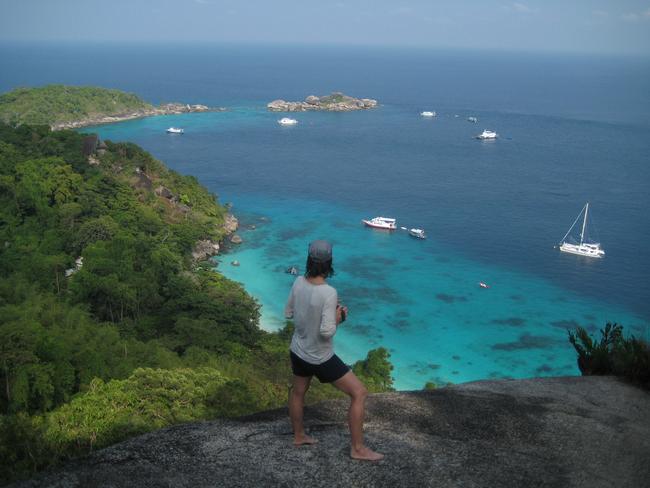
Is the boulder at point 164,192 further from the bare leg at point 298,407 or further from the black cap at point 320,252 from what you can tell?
the black cap at point 320,252

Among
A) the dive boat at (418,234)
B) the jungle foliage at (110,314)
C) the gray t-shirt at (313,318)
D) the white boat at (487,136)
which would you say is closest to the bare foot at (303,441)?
the gray t-shirt at (313,318)

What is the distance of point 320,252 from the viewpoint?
4152 mm

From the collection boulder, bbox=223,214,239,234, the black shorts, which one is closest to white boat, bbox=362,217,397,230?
boulder, bbox=223,214,239,234

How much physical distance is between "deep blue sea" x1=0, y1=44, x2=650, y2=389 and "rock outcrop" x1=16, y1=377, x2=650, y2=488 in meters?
16.5

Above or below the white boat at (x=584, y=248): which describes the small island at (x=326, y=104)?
above

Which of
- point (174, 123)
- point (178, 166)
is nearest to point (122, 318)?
point (178, 166)

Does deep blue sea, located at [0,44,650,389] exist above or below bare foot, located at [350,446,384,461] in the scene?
below

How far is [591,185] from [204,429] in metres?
51.3

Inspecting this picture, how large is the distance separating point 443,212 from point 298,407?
3970 cm

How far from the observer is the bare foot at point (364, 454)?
4.58 metres

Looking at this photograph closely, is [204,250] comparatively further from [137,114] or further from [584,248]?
[137,114]

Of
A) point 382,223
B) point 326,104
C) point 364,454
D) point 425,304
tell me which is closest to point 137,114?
point 326,104

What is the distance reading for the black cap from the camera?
163 inches

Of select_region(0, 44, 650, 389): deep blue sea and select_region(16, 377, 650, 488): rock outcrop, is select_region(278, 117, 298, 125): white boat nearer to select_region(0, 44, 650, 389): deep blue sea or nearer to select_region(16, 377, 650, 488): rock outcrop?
select_region(0, 44, 650, 389): deep blue sea
